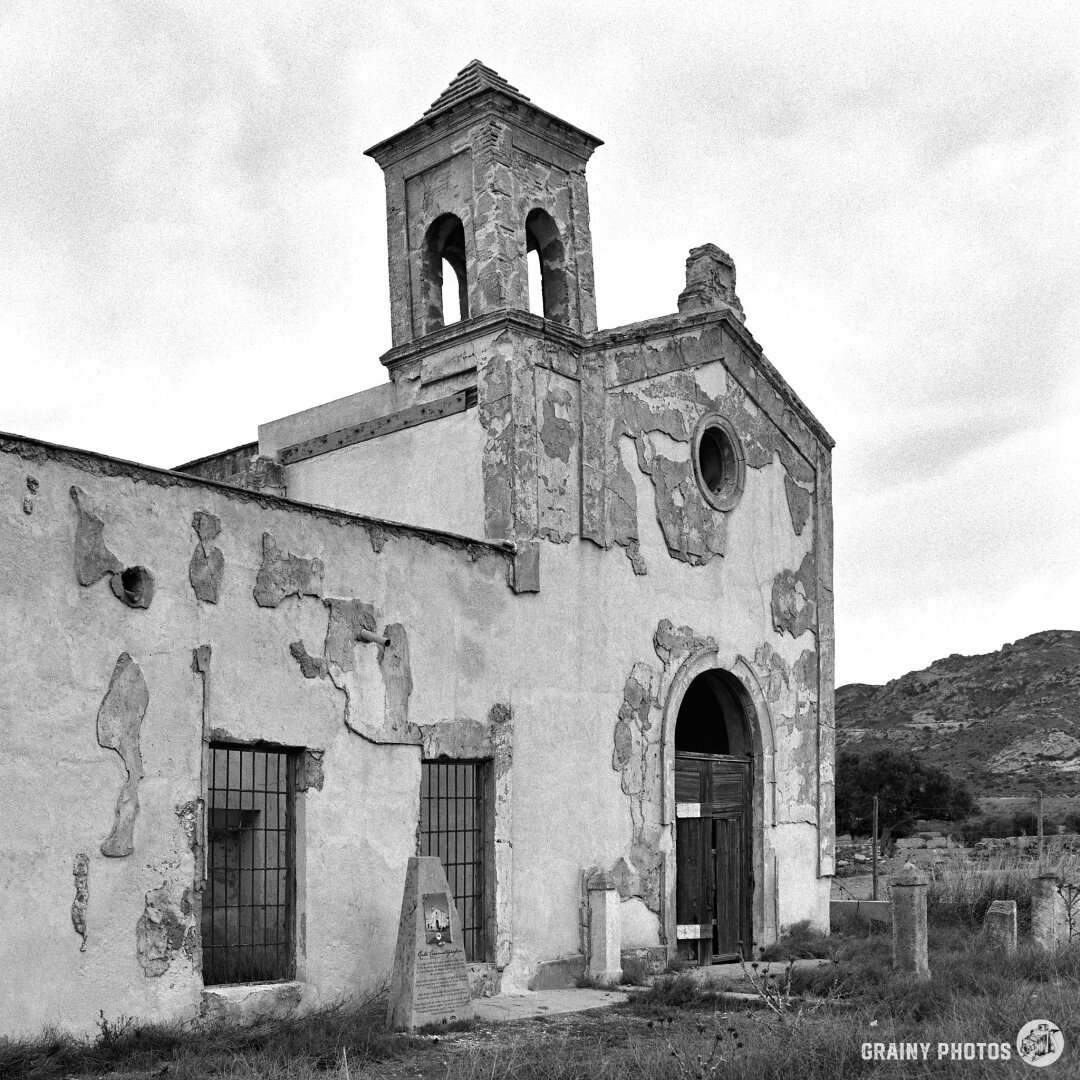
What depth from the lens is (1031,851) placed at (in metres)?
29.6

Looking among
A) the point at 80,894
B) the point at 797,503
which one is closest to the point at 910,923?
the point at 797,503

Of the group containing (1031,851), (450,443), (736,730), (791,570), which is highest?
(450,443)

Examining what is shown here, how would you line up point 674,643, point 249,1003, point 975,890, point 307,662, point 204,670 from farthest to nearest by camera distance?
point 975,890
point 674,643
point 307,662
point 204,670
point 249,1003

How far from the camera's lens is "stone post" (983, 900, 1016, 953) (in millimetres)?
14562

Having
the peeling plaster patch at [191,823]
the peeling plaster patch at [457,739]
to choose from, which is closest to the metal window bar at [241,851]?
the peeling plaster patch at [457,739]

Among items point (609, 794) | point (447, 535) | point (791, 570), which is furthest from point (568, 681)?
point (791, 570)

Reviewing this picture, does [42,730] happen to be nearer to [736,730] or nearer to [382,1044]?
[382,1044]

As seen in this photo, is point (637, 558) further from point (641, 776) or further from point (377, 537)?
point (377, 537)

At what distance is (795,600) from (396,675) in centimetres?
691

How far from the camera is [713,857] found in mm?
15727

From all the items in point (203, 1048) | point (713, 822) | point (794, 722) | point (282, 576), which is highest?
point (282, 576)

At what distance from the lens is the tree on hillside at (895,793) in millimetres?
41969

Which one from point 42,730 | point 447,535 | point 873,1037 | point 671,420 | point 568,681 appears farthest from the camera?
point 671,420

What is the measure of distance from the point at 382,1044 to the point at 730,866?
6.92 meters
